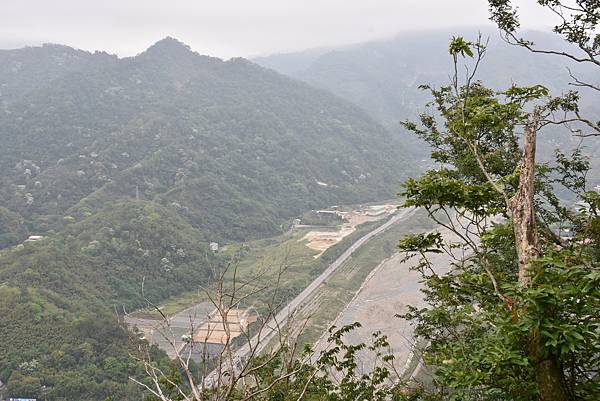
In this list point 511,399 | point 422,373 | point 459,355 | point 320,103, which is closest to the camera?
point 511,399

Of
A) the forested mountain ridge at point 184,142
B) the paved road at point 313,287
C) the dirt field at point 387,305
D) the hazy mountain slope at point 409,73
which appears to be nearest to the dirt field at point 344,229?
the paved road at point 313,287

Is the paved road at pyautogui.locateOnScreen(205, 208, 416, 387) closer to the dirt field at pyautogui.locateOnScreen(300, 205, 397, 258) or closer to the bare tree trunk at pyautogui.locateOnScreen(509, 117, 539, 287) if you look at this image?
the dirt field at pyautogui.locateOnScreen(300, 205, 397, 258)

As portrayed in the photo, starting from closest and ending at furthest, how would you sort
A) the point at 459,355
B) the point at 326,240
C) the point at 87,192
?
the point at 459,355 < the point at 326,240 < the point at 87,192

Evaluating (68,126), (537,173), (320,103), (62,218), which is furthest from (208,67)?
(537,173)

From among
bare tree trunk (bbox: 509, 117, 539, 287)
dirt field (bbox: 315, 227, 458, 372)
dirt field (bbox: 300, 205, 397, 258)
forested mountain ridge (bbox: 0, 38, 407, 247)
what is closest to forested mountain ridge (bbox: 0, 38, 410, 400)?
forested mountain ridge (bbox: 0, 38, 407, 247)

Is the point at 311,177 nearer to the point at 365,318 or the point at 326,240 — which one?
the point at 326,240

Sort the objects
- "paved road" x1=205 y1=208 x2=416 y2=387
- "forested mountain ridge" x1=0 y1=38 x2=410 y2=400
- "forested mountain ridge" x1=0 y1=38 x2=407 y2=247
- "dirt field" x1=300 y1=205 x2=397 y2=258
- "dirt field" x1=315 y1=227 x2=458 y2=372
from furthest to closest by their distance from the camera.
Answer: "forested mountain ridge" x1=0 y1=38 x2=407 y2=247 → "dirt field" x1=300 y1=205 x2=397 y2=258 → "dirt field" x1=315 y1=227 x2=458 y2=372 → "paved road" x1=205 y1=208 x2=416 y2=387 → "forested mountain ridge" x1=0 y1=38 x2=410 y2=400
